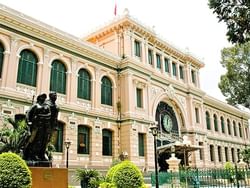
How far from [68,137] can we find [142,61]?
9.94m

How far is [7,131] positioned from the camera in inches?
550

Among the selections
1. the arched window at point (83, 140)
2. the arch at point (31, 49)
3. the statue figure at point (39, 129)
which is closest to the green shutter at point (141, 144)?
the arched window at point (83, 140)

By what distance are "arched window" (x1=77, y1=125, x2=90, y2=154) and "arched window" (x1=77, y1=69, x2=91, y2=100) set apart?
2378mm

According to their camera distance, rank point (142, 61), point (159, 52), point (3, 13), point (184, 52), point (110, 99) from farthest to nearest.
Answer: point (184, 52), point (159, 52), point (142, 61), point (110, 99), point (3, 13)

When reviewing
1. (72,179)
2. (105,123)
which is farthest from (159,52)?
(72,179)

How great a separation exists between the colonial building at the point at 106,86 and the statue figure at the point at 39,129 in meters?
8.54

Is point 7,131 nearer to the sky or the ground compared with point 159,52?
nearer to the ground

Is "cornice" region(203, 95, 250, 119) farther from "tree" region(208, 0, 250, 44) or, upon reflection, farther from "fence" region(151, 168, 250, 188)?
"tree" region(208, 0, 250, 44)

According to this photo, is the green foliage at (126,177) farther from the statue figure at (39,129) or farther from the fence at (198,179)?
the statue figure at (39,129)

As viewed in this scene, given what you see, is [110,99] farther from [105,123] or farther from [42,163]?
[42,163]

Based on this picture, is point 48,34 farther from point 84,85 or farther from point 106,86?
point 106,86

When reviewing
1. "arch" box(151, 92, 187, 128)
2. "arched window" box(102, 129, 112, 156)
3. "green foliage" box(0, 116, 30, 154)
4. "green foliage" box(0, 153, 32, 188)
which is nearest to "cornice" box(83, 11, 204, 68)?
"arch" box(151, 92, 187, 128)

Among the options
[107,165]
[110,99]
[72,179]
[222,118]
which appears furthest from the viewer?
[222,118]

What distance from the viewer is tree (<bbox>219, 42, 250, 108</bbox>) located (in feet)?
73.2
